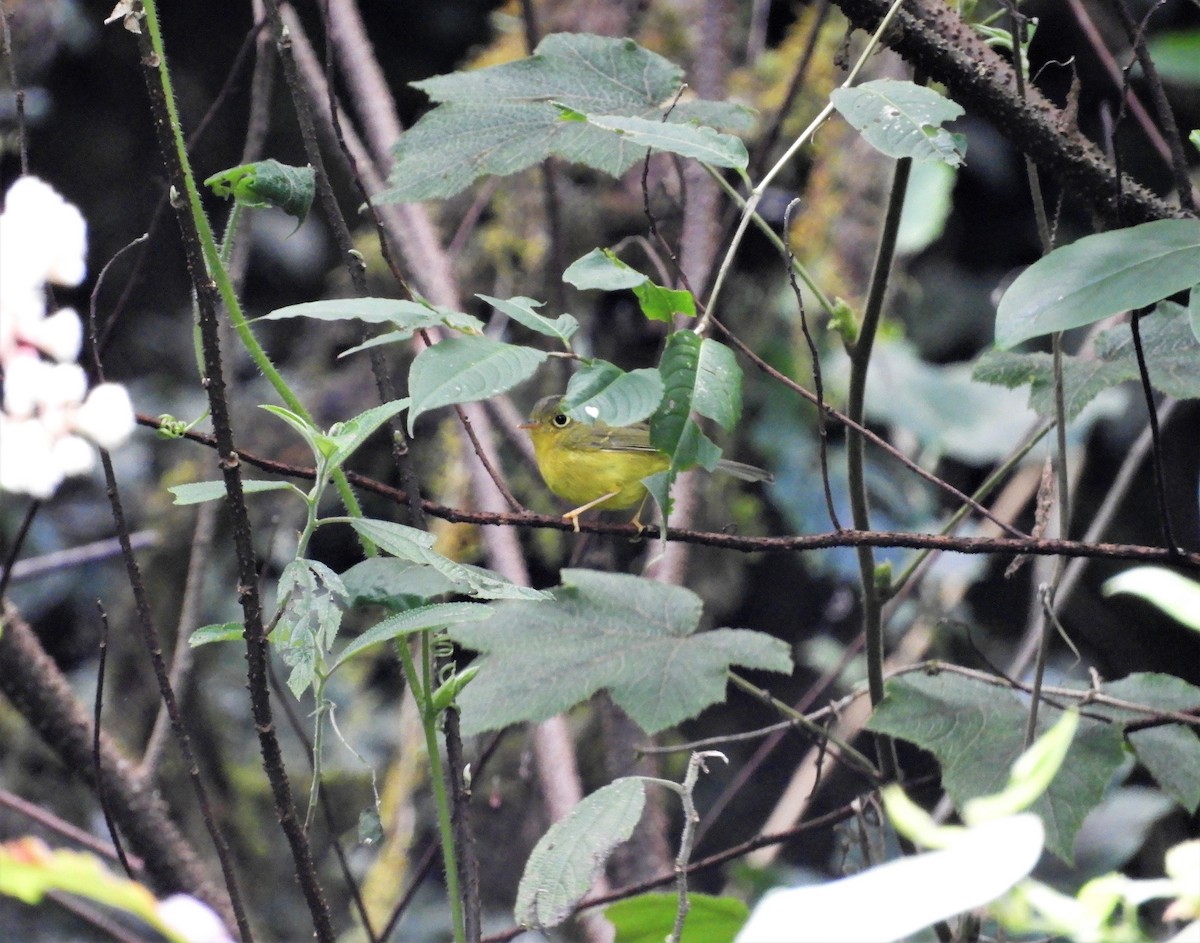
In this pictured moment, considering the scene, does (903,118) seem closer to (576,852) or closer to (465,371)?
(465,371)

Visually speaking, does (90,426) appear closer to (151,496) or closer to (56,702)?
(56,702)

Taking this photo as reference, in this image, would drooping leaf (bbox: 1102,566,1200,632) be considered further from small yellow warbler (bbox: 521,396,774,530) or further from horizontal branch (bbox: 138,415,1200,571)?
small yellow warbler (bbox: 521,396,774,530)

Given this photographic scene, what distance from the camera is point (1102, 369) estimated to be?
1671 millimetres

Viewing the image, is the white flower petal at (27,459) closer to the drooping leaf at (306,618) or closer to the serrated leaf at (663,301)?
the drooping leaf at (306,618)

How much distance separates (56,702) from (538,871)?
119 cm

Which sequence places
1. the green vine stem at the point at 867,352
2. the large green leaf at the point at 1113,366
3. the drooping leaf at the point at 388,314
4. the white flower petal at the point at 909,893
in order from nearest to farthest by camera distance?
the white flower petal at the point at 909,893 → the drooping leaf at the point at 388,314 → the green vine stem at the point at 867,352 → the large green leaf at the point at 1113,366

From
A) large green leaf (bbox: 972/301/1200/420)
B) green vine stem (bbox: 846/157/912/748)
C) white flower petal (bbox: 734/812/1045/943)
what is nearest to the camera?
white flower petal (bbox: 734/812/1045/943)

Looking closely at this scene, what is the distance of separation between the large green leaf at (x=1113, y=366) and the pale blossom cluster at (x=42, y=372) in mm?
1362

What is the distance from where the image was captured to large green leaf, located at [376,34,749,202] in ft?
5.19

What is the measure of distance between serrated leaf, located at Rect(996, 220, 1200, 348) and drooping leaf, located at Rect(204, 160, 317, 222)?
650 mm

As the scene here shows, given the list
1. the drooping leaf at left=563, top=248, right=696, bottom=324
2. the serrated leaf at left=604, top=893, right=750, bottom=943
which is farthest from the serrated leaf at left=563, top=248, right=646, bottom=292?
the serrated leaf at left=604, top=893, right=750, bottom=943

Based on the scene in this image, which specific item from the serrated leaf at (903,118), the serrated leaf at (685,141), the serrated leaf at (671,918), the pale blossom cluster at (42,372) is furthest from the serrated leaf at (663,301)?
Answer: the serrated leaf at (671,918)

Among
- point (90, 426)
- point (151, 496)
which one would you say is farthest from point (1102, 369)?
point (151, 496)

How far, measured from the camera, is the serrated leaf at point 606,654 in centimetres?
164
